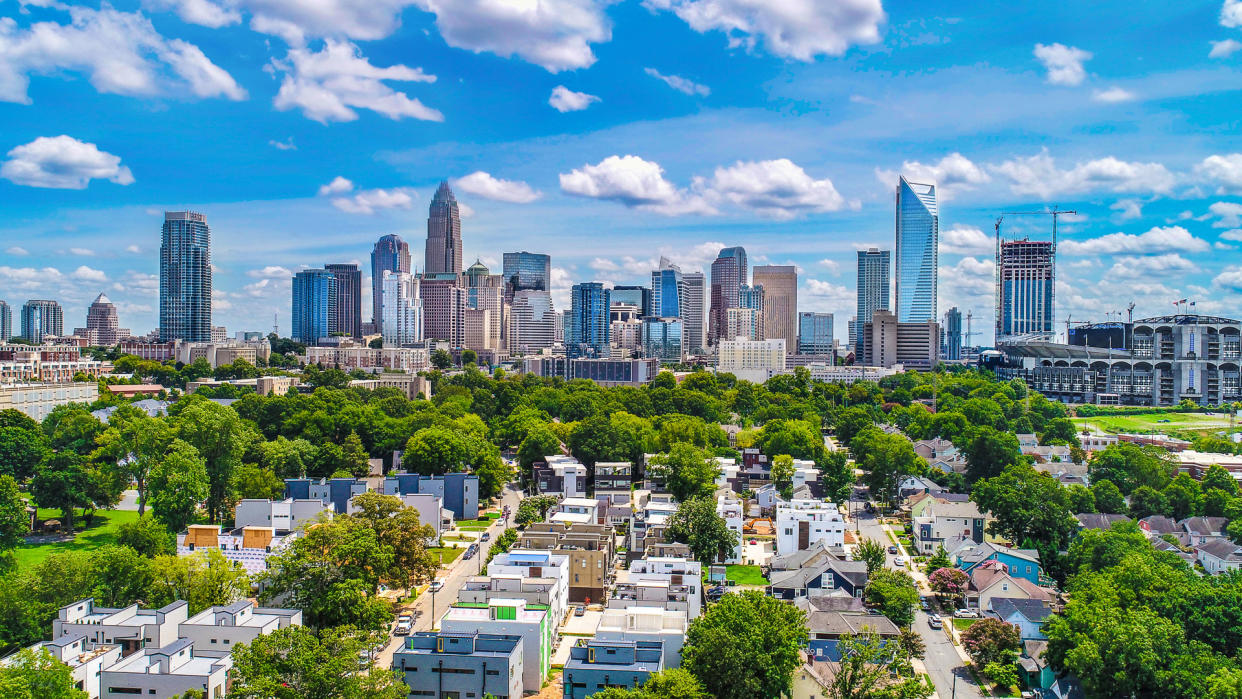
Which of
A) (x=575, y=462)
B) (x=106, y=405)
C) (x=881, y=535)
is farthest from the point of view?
(x=106, y=405)

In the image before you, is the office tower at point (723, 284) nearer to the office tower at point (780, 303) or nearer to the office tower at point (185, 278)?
the office tower at point (780, 303)

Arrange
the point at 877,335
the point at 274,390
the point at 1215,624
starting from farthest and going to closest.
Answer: the point at 877,335 < the point at 274,390 < the point at 1215,624

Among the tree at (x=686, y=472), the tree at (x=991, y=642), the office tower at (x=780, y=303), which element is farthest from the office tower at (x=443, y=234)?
the tree at (x=991, y=642)

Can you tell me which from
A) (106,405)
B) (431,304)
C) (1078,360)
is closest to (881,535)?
(106,405)

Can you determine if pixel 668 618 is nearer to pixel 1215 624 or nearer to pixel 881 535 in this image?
pixel 1215 624

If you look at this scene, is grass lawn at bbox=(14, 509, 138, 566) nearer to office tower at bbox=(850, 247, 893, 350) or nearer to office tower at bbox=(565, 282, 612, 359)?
office tower at bbox=(565, 282, 612, 359)

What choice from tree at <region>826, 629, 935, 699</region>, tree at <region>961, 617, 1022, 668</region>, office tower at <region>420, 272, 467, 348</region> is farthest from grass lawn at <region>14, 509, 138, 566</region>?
office tower at <region>420, 272, 467, 348</region>

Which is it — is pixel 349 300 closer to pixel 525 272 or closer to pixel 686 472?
pixel 525 272
